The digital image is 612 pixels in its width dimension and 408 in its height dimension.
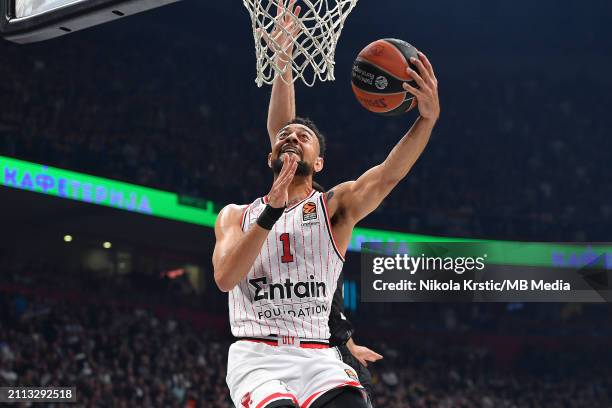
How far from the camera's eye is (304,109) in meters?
21.2

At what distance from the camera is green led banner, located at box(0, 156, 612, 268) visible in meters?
14.3

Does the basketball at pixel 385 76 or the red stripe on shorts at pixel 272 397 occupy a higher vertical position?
the basketball at pixel 385 76

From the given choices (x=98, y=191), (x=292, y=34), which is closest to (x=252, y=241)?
(x=292, y=34)

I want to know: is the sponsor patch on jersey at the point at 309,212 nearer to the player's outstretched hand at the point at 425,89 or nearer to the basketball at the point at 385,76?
the basketball at the point at 385,76

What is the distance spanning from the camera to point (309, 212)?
3717 millimetres

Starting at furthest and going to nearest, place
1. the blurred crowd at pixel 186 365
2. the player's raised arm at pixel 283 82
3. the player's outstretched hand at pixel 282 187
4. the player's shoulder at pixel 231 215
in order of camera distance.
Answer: the blurred crowd at pixel 186 365 < the player's raised arm at pixel 283 82 < the player's shoulder at pixel 231 215 < the player's outstretched hand at pixel 282 187

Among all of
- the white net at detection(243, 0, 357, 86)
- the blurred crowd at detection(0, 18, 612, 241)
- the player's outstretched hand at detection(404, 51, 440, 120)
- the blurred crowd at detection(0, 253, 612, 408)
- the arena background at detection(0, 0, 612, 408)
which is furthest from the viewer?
the blurred crowd at detection(0, 18, 612, 241)

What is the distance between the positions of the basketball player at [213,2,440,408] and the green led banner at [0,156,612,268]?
37.2 feet

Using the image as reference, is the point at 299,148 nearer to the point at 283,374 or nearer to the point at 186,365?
the point at 283,374

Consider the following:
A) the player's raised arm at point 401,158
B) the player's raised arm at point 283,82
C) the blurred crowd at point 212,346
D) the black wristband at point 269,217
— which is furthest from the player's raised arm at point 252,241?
the blurred crowd at point 212,346

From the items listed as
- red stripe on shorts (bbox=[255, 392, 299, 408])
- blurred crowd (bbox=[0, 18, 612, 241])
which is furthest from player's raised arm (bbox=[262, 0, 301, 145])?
blurred crowd (bbox=[0, 18, 612, 241])

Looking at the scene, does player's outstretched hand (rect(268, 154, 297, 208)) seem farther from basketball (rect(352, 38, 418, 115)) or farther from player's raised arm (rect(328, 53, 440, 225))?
basketball (rect(352, 38, 418, 115))

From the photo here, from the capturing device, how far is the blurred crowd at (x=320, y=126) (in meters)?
15.8

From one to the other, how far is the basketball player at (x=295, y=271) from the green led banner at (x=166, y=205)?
37.2 feet
